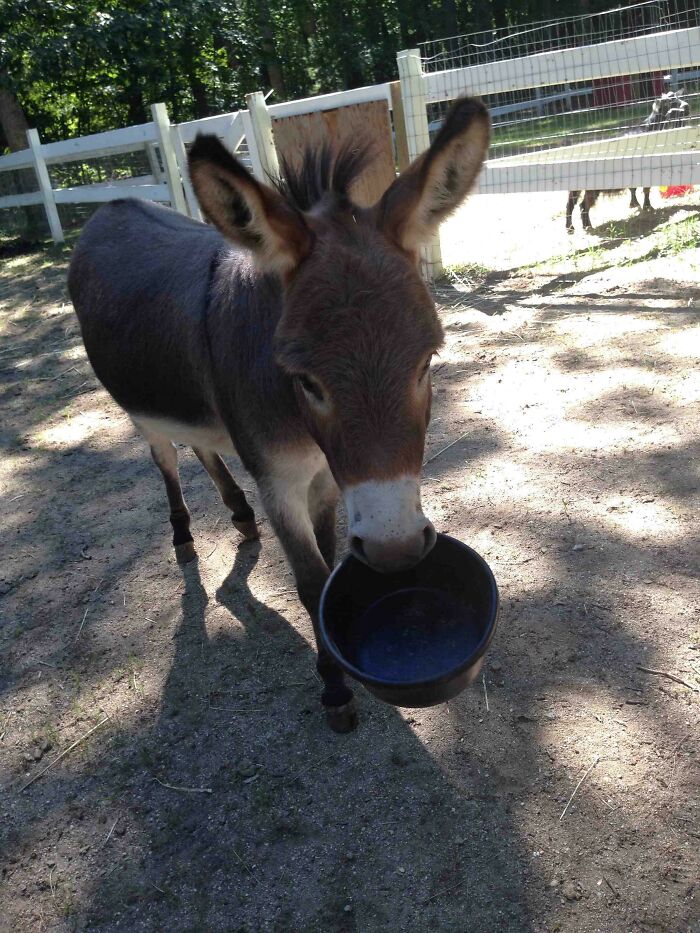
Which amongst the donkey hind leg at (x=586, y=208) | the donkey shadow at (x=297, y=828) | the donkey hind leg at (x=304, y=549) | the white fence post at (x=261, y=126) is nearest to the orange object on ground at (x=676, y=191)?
the donkey hind leg at (x=586, y=208)

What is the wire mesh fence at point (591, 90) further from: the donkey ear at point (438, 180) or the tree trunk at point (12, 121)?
the tree trunk at point (12, 121)

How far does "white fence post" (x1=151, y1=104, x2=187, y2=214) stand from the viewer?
28.1 feet

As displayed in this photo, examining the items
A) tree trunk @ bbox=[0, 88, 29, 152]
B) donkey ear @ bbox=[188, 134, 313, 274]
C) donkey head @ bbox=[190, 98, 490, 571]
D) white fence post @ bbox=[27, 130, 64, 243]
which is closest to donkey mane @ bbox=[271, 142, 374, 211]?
donkey head @ bbox=[190, 98, 490, 571]

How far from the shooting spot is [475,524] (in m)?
3.24

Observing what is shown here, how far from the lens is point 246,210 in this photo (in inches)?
70.2

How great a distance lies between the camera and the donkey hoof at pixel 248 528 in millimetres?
3488

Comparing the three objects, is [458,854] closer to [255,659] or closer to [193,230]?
[255,659]

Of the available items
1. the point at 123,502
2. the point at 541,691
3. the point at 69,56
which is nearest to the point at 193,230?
the point at 123,502

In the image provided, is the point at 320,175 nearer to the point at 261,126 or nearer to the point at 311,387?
the point at 311,387

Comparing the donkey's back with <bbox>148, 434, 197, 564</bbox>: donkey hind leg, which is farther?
<bbox>148, 434, 197, 564</bbox>: donkey hind leg

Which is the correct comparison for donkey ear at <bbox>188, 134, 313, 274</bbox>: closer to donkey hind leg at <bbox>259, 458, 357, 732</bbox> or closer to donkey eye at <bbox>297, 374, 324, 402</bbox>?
donkey eye at <bbox>297, 374, 324, 402</bbox>

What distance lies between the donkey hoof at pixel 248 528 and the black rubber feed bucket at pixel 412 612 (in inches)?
59.0

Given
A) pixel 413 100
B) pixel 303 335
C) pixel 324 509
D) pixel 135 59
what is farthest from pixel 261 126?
pixel 135 59

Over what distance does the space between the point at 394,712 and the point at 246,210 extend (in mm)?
1713
